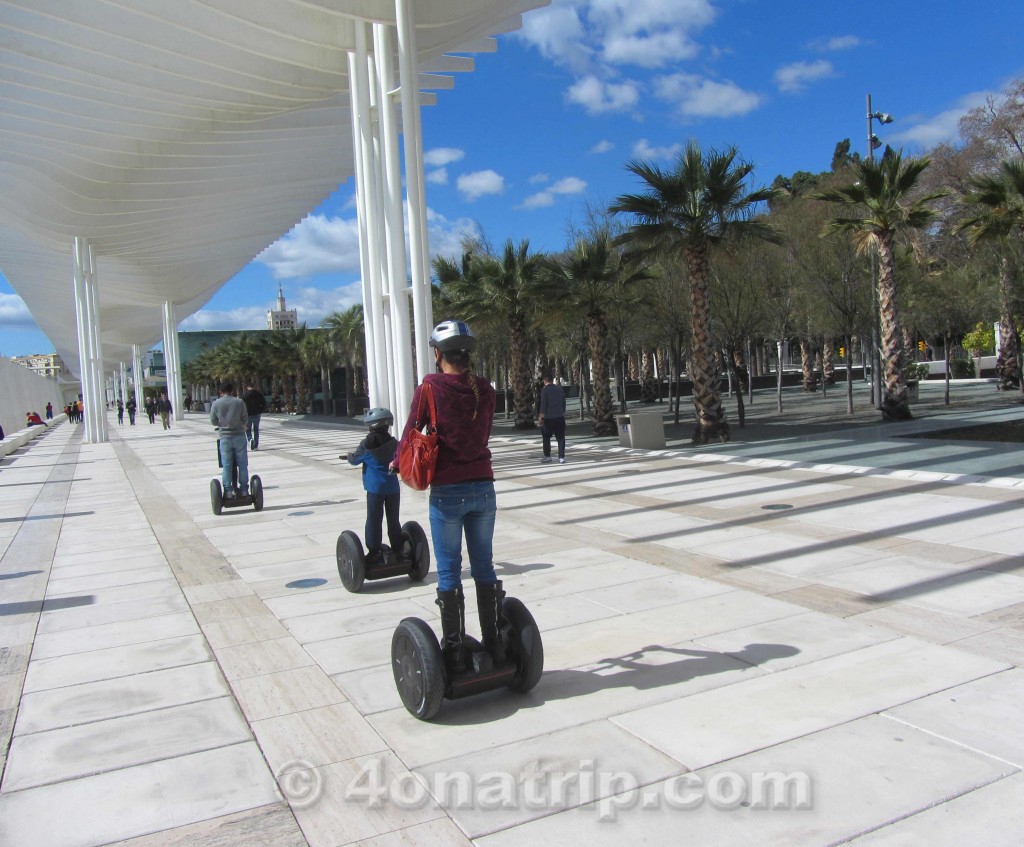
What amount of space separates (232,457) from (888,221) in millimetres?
16752

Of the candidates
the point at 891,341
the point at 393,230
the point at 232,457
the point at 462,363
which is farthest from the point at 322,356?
the point at 462,363

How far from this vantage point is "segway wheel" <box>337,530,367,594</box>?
659 cm

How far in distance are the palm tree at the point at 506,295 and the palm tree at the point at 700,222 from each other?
6.10 metres

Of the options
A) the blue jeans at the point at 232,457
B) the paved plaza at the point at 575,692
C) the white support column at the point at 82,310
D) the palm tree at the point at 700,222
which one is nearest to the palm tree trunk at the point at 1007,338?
the palm tree at the point at 700,222

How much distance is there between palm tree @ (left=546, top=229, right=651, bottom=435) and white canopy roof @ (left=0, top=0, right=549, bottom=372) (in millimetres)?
5682

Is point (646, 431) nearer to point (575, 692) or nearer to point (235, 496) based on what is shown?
point (235, 496)

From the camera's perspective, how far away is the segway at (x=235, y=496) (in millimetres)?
11312

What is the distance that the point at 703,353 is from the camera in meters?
17.9

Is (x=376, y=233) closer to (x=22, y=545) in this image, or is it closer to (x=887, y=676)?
(x=22, y=545)

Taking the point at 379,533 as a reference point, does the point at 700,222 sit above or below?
above

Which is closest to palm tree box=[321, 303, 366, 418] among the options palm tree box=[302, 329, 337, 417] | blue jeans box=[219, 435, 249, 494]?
palm tree box=[302, 329, 337, 417]

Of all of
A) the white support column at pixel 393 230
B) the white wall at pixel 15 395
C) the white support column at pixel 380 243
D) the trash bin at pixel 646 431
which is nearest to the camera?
the white support column at pixel 393 230

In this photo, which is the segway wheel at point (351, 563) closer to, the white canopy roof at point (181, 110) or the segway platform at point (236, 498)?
the segway platform at point (236, 498)

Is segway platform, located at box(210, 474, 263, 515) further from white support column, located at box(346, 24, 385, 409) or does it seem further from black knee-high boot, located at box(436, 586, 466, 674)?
black knee-high boot, located at box(436, 586, 466, 674)
